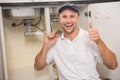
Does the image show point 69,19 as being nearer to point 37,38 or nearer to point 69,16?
point 69,16

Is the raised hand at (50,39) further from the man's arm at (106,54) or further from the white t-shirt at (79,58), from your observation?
the man's arm at (106,54)

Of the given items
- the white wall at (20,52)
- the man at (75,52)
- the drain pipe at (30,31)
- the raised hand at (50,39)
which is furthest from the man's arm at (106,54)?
the white wall at (20,52)

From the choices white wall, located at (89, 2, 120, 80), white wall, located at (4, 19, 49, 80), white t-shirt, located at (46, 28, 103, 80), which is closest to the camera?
white t-shirt, located at (46, 28, 103, 80)

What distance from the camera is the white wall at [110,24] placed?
177 centimetres

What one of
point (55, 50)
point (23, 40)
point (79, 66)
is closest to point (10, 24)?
point (23, 40)

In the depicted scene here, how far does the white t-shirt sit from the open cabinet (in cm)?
45

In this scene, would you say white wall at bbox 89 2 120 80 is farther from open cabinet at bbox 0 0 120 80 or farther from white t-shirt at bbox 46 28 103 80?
white t-shirt at bbox 46 28 103 80

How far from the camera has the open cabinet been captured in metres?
1.79

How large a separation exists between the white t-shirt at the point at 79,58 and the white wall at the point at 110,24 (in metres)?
0.44

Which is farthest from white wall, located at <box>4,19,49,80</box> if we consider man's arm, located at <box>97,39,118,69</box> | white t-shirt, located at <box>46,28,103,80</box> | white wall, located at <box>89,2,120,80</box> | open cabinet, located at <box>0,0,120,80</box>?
man's arm, located at <box>97,39,118,69</box>

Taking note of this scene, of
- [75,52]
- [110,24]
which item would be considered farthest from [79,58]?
[110,24]

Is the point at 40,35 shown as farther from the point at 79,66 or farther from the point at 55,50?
the point at 79,66

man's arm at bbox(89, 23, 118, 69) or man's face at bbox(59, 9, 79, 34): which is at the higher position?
man's face at bbox(59, 9, 79, 34)

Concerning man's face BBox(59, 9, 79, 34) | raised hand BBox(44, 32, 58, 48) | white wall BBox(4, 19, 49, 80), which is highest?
man's face BBox(59, 9, 79, 34)
